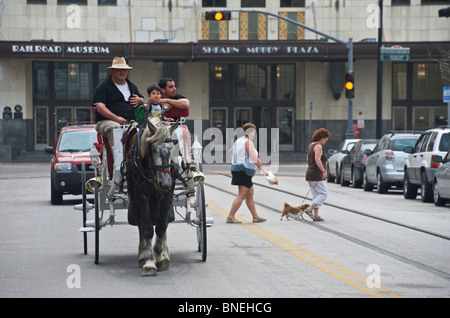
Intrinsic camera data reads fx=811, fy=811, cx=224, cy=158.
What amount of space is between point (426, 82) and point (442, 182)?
32.9 metres

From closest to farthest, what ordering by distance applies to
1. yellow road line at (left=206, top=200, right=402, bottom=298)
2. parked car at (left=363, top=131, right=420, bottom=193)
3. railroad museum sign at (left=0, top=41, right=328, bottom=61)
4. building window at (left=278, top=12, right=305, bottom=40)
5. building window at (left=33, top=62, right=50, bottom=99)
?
yellow road line at (left=206, top=200, right=402, bottom=298) < parked car at (left=363, top=131, right=420, bottom=193) < railroad museum sign at (left=0, top=41, right=328, bottom=61) < building window at (left=278, top=12, right=305, bottom=40) < building window at (left=33, top=62, right=50, bottom=99)

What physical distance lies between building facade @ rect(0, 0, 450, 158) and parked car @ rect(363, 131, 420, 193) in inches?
809

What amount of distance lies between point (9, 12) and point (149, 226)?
139 ft

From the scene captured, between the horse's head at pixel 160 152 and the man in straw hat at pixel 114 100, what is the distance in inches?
57.0

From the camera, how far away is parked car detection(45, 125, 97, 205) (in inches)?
752

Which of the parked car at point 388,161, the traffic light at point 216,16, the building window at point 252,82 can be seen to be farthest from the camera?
the building window at point 252,82

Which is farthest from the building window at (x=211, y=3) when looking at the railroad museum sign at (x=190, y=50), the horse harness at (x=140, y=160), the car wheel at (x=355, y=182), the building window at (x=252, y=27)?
the horse harness at (x=140, y=160)

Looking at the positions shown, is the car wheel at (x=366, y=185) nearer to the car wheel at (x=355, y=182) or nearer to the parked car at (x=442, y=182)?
the car wheel at (x=355, y=182)

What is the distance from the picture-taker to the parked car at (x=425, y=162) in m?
21.0

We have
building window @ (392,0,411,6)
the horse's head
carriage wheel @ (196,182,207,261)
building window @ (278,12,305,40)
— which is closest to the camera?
the horse's head

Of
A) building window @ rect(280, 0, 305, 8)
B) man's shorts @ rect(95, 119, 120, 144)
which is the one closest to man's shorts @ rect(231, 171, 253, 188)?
man's shorts @ rect(95, 119, 120, 144)

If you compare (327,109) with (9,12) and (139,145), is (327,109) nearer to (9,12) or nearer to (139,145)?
→ (9,12)

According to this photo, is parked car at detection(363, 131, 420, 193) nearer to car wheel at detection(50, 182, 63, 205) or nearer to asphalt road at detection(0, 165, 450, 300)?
asphalt road at detection(0, 165, 450, 300)
